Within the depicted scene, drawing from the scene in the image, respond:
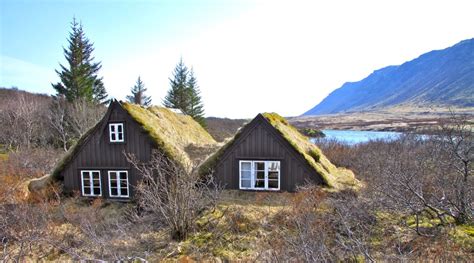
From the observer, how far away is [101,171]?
17797 millimetres

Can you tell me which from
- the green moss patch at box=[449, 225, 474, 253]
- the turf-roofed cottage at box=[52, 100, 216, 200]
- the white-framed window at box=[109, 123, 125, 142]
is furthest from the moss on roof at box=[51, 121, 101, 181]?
the green moss patch at box=[449, 225, 474, 253]

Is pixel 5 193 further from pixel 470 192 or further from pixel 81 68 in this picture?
pixel 81 68

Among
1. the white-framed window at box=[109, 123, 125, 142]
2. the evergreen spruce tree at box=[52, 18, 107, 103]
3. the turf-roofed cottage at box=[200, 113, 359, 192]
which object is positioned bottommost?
the turf-roofed cottage at box=[200, 113, 359, 192]

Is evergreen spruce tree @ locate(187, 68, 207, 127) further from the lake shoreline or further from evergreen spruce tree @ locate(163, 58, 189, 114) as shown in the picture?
the lake shoreline

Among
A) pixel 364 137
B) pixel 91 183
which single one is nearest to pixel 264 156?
pixel 91 183

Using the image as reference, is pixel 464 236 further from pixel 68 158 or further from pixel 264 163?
pixel 68 158

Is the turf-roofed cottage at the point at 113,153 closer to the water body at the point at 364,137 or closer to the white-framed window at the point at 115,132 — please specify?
the white-framed window at the point at 115,132

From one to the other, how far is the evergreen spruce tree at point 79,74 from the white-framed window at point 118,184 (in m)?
23.7

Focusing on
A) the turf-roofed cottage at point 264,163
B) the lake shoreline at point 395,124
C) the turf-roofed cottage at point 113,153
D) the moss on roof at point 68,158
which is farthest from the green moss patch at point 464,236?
the lake shoreline at point 395,124

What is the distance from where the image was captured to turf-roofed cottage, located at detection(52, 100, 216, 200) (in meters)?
17.3

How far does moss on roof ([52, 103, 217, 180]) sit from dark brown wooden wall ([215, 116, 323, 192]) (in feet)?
9.36

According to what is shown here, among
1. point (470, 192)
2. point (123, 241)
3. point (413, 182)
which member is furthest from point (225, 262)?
point (470, 192)

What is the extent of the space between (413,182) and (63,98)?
41735 millimetres

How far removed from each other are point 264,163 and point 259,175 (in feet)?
2.68
